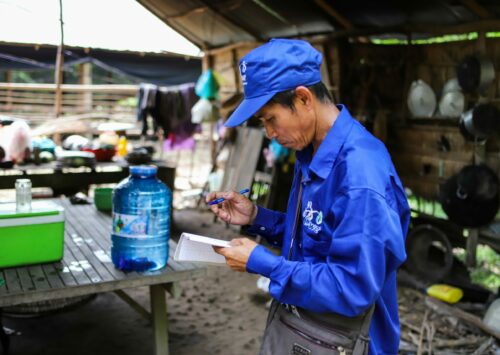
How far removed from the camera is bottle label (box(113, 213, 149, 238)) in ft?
8.16

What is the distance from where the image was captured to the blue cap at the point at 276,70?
1448 millimetres

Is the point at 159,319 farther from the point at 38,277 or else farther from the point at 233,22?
the point at 233,22

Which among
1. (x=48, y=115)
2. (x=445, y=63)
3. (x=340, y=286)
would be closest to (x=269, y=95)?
(x=340, y=286)

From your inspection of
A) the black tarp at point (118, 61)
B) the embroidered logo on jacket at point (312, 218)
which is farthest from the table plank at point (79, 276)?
the black tarp at point (118, 61)

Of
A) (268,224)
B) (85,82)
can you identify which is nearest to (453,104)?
(268,224)

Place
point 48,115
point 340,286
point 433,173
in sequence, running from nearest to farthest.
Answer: point 340,286
point 433,173
point 48,115

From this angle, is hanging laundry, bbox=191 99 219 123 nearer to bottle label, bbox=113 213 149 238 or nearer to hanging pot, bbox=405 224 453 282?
hanging pot, bbox=405 224 453 282

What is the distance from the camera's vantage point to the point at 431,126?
5.56 m

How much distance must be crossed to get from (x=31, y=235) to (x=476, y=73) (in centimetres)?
402

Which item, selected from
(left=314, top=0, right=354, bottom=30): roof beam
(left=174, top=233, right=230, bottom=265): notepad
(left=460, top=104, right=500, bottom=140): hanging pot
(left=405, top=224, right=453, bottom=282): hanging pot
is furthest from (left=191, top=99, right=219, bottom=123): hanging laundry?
(left=174, top=233, right=230, bottom=265): notepad

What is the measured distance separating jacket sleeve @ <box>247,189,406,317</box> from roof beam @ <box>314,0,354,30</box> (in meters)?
4.58

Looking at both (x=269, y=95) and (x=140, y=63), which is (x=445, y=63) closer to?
(x=269, y=95)

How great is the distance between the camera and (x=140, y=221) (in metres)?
2.49

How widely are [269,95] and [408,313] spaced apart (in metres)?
3.82
